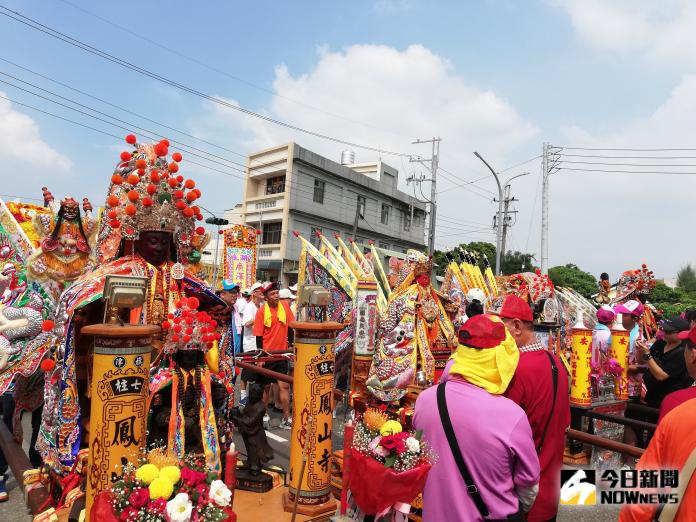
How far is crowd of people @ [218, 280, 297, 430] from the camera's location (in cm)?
630

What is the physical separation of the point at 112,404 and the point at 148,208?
79.2 inches

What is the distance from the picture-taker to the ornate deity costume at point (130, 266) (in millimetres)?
3607

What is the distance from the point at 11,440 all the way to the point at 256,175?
78.4 feet

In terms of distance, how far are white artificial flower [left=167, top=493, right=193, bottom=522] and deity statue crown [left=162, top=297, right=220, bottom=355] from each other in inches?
65.0

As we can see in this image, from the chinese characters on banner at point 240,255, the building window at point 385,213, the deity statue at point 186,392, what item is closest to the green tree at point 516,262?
the building window at point 385,213

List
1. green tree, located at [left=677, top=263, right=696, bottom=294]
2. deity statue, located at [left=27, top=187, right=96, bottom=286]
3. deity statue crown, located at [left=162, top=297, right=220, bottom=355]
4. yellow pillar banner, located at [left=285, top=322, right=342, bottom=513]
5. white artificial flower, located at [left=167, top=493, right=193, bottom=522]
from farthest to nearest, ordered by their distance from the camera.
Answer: green tree, located at [left=677, top=263, right=696, bottom=294], deity statue, located at [left=27, top=187, right=96, bottom=286], yellow pillar banner, located at [left=285, top=322, right=342, bottom=513], deity statue crown, located at [left=162, top=297, right=220, bottom=355], white artificial flower, located at [left=167, top=493, right=193, bottom=522]

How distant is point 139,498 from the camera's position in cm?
207

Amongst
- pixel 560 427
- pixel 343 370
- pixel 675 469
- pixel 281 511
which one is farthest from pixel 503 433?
pixel 343 370

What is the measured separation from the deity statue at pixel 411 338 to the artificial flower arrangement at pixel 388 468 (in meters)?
2.70

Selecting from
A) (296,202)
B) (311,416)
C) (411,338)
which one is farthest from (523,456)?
(296,202)

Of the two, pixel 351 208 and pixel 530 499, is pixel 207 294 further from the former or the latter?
pixel 351 208

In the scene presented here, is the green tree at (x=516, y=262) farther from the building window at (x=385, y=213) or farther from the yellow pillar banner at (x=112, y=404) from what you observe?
the yellow pillar banner at (x=112, y=404)

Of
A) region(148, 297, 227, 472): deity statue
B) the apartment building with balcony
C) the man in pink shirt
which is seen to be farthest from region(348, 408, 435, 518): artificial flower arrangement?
the apartment building with balcony

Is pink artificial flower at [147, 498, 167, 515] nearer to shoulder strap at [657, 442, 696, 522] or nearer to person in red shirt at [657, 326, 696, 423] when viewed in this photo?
shoulder strap at [657, 442, 696, 522]
